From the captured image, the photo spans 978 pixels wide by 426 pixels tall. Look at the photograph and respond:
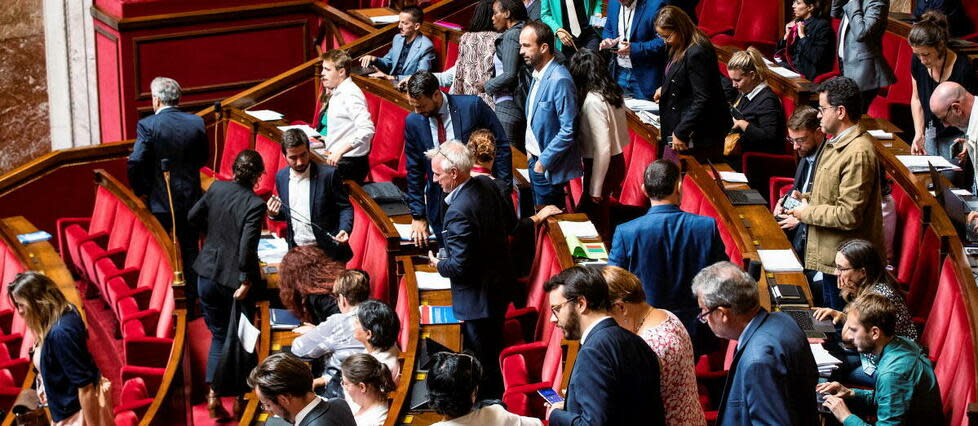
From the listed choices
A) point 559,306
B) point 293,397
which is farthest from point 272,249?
point 559,306

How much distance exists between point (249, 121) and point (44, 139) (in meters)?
2.14

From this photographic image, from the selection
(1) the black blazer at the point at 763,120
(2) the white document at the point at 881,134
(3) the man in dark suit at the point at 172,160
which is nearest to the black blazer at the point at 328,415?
(3) the man in dark suit at the point at 172,160

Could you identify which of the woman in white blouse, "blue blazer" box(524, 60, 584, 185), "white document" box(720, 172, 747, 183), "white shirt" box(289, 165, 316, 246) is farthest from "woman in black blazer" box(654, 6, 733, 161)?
"white shirt" box(289, 165, 316, 246)

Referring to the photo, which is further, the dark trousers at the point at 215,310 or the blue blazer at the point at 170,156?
the blue blazer at the point at 170,156

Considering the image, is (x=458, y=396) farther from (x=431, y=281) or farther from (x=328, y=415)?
(x=431, y=281)

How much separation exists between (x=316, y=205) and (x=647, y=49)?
77.7 inches

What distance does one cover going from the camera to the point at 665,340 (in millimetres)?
3131

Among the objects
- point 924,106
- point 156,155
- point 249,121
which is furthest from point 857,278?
point 249,121

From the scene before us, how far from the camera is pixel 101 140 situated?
8.45 meters

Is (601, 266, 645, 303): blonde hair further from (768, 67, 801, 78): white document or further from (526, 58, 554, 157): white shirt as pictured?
(768, 67, 801, 78): white document

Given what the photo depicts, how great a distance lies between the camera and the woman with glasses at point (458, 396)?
316 cm

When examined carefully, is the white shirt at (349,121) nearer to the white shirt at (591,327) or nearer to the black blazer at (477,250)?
the black blazer at (477,250)

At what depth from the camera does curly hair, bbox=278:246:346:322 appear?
15.4 ft

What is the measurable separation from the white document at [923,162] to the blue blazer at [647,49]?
4.48 feet
